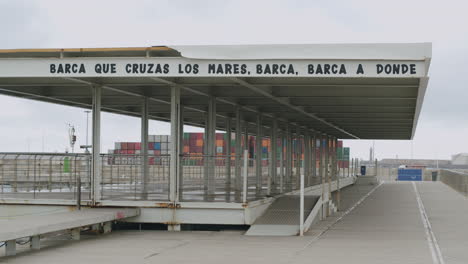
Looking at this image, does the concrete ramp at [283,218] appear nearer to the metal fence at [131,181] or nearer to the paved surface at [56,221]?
the metal fence at [131,181]

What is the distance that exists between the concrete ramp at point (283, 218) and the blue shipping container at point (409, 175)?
70205mm

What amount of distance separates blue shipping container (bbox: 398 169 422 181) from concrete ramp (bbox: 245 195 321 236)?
2764 inches

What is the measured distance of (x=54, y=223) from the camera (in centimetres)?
1313

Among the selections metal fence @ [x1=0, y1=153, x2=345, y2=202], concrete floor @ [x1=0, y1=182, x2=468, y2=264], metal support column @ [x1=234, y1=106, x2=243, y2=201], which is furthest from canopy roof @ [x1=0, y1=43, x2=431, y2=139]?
concrete floor @ [x1=0, y1=182, x2=468, y2=264]

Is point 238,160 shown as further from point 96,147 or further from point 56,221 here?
point 56,221

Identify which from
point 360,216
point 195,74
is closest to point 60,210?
point 195,74

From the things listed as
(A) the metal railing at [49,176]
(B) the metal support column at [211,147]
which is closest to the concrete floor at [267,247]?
(B) the metal support column at [211,147]

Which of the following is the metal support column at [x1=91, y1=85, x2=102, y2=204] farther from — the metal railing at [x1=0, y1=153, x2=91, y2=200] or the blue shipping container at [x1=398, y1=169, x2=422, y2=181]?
the blue shipping container at [x1=398, y1=169, x2=422, y2=181]

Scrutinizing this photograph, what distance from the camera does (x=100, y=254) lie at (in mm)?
12477

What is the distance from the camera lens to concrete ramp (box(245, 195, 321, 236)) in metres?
15.9

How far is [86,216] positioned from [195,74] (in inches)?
148

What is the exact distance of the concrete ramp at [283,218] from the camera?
15.9 m

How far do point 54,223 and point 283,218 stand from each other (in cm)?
619

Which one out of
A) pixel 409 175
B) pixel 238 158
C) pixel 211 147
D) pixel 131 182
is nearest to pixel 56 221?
pixel 131 182
